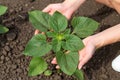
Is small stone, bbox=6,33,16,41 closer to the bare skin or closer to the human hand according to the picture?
the bare skin

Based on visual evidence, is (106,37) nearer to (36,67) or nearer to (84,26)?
(84,26)

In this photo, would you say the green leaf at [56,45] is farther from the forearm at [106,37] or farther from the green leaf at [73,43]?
the forearm at [106,37]

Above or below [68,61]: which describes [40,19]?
above

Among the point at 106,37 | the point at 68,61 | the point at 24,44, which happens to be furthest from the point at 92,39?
the point at 24,44

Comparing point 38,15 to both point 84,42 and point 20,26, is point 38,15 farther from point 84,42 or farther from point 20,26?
point 20,26

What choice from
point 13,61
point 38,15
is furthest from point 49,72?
point 38,15

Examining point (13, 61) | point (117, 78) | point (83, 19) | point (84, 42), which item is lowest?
point (117, 78)
